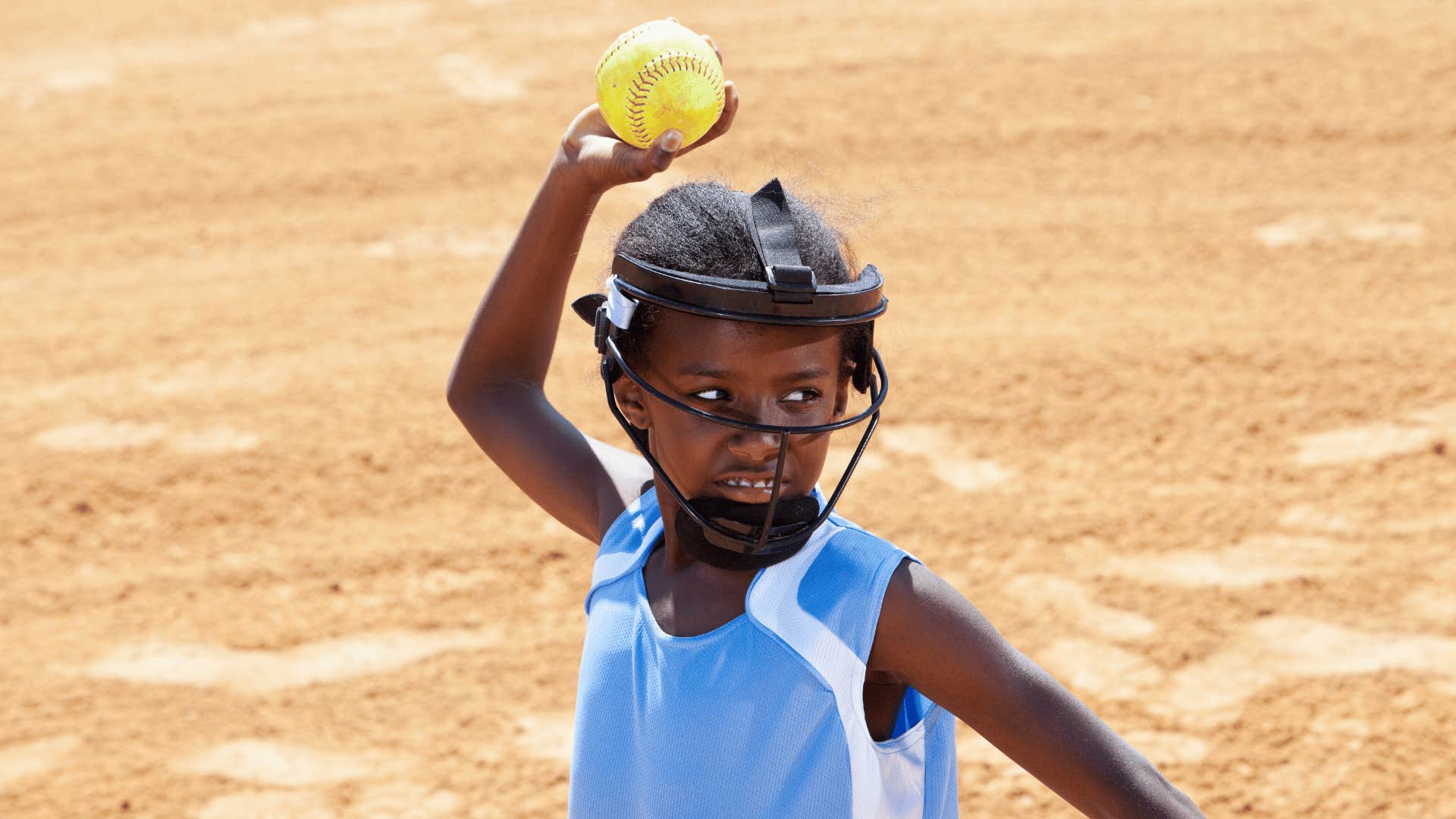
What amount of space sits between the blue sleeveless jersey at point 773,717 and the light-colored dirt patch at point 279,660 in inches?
102

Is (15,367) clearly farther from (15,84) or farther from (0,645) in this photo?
(15,84)

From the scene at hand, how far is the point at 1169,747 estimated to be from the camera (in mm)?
3828

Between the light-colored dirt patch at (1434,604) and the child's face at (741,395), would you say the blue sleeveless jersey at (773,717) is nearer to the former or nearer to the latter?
the child's face at (741,395)

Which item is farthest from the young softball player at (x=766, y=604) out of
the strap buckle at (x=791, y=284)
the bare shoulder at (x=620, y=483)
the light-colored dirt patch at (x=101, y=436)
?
the light-colored dirt patch at (x=101, y=436)

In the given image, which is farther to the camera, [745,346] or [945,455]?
[945,455]

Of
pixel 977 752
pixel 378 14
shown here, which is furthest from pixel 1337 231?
pixel 378 14

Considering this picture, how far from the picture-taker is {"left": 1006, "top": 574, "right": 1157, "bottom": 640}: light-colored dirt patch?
4336 millimetres

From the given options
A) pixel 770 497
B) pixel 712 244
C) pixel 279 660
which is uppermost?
pixel 712 244

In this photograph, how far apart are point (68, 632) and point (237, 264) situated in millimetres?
2959

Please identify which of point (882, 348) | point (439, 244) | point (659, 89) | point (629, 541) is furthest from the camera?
point (439, 244)

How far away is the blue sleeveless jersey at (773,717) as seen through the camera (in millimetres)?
1761

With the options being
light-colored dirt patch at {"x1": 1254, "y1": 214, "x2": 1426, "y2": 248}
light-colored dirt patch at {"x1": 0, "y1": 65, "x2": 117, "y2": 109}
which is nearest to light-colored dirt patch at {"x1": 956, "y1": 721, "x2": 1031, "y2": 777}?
light-colored dirt patch at {"x1": 1254, "y1": 214, "x2": 1426, "y2": 248}

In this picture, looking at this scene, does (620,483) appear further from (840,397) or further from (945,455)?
(945,455)

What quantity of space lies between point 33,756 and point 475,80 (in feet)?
19.5
